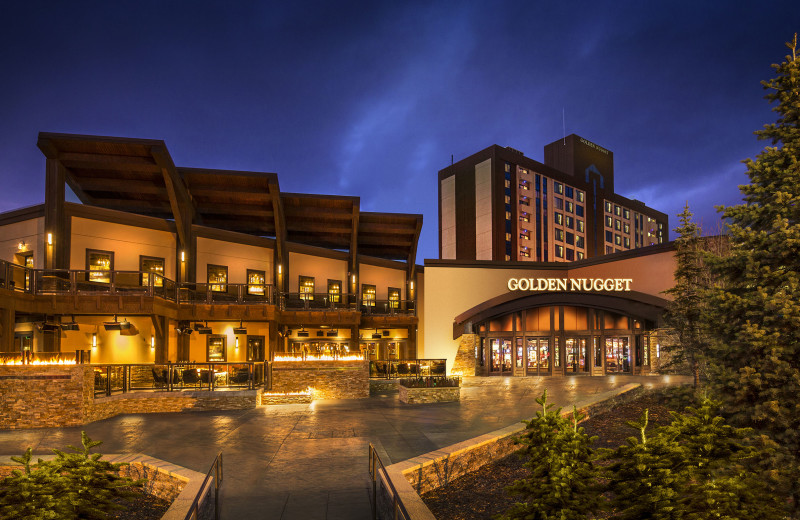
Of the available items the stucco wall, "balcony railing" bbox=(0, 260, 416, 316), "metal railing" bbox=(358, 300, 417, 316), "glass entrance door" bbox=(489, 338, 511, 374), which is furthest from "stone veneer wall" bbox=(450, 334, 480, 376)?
"balcony railing" bbox=(0, 260, 416, 316)

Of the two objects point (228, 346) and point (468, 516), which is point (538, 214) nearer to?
point (228, 346)

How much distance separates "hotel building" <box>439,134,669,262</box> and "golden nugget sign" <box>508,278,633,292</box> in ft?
111

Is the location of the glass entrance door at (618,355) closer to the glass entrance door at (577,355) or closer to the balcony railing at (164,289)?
the glass entrance door at (577,355)

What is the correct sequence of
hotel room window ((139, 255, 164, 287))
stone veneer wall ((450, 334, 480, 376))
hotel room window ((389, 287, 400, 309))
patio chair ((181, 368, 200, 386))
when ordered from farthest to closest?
1. hotel room window ((389, 287, 400, 309))
2. stone veneer wall ((450, 334, 480, 376))
3. hotel room window ((139, 255, 164, 287))
4. patio chair ((181, 368, 200, 386))

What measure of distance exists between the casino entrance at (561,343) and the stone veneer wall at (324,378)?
12193mm

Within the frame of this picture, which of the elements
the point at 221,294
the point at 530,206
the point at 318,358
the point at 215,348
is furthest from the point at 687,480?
the point at 530,206

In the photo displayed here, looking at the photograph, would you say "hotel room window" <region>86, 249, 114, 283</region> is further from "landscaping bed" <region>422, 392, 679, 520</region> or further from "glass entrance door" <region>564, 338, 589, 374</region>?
"glass entrance door" <region>564, 338, 589, 374</region>

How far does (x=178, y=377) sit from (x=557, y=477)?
16.0m

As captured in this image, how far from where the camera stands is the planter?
60.5 ft

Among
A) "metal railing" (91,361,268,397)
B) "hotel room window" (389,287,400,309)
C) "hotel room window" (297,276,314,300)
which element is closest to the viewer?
"metal railing" (91,361,268,397)

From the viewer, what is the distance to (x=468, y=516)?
778cm

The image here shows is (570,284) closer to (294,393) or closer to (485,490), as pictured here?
(294,393)

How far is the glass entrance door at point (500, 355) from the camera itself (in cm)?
3125

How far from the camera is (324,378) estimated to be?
2017 centimetres
